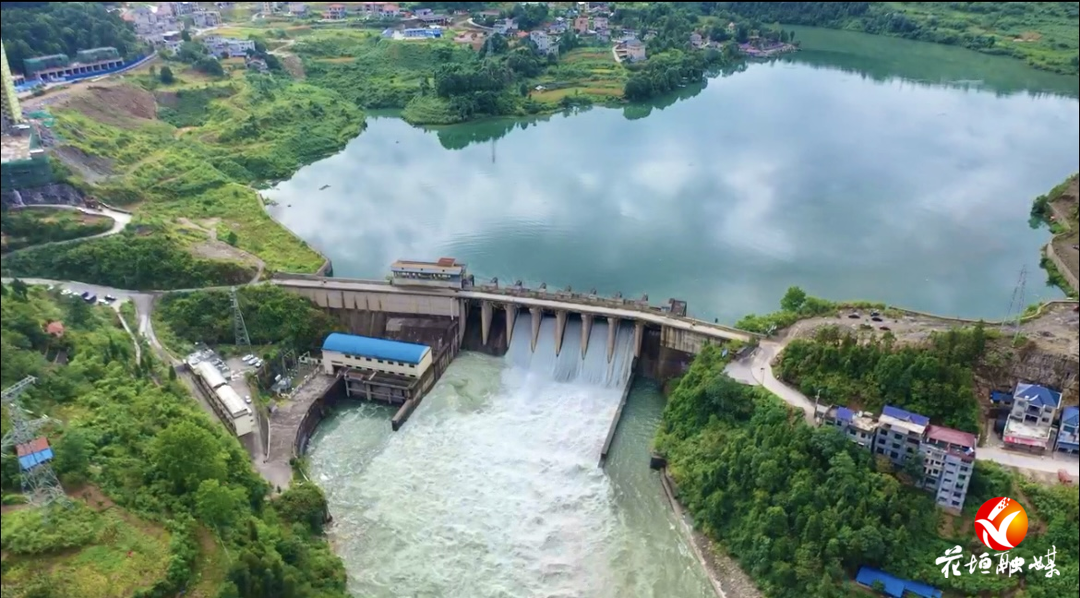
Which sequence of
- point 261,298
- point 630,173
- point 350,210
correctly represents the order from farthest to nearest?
point 630,173
point 350,210
point 261,298

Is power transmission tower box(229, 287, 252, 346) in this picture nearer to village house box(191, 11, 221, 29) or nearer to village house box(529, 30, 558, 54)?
village house box(529, 30, 558, 54)

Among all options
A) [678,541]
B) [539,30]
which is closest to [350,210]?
[678,541]

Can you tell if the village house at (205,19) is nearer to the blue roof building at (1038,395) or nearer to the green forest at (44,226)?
the green forest at (44,226)

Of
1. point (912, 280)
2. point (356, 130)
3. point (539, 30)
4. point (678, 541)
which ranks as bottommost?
point (678, 541)

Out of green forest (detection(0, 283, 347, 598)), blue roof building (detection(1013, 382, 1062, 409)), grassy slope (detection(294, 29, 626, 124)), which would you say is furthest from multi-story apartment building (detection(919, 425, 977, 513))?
grassy slope (detection(294, 29, 626, 124))

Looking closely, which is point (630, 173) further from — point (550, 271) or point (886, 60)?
point (886, 60)

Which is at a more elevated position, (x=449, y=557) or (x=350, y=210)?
(x=350, y=210)

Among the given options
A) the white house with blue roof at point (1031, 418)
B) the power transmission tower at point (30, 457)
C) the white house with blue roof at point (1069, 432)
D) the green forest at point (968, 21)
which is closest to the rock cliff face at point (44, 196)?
the power transmission tower at point (30, 457)

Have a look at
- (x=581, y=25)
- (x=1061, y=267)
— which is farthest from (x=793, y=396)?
(x=581, y=25)
